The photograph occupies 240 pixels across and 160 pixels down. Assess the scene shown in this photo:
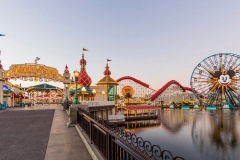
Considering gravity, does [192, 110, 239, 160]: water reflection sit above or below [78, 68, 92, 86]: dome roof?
below

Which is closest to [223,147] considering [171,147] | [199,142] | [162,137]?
[199,142]

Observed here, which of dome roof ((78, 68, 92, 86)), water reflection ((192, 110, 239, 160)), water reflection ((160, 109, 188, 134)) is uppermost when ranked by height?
dome roof ((78, 68, 92, 86))

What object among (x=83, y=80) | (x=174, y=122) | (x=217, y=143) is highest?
(x=83, y=80)

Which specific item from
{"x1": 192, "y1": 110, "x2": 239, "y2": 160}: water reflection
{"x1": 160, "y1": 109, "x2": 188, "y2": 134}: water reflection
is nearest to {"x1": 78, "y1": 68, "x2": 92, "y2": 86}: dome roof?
{"x1": 160, "y1": 109, "x2": 188, "y2": 134}: water reflection

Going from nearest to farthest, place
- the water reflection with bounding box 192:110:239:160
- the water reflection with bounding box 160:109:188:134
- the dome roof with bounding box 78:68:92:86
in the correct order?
the water reflection with bounding box 192:110:239:160
the water reflection with bounding box 160:109:188:134
the dome roof with bounding box 78:68:92:86

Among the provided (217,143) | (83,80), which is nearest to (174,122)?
(217,143)

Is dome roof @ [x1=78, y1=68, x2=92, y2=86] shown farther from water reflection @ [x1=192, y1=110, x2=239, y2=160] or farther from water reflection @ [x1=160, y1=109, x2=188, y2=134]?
water reflection @ [x1=192, y1=110, x2=239, y2=160]

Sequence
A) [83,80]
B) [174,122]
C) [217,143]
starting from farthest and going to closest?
[174,122]
[83,80]
[217,143]

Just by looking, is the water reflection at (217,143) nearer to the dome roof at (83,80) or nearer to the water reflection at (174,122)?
the water reflection at (174,122)

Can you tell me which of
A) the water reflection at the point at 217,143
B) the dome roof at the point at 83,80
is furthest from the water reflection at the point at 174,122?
the dome roof at the point at 83,80

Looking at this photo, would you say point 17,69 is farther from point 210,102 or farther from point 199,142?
point 210,102

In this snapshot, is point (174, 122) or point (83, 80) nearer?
point (83, 80)

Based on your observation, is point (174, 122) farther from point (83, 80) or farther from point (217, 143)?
point (83, 80)

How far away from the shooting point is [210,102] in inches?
3108
